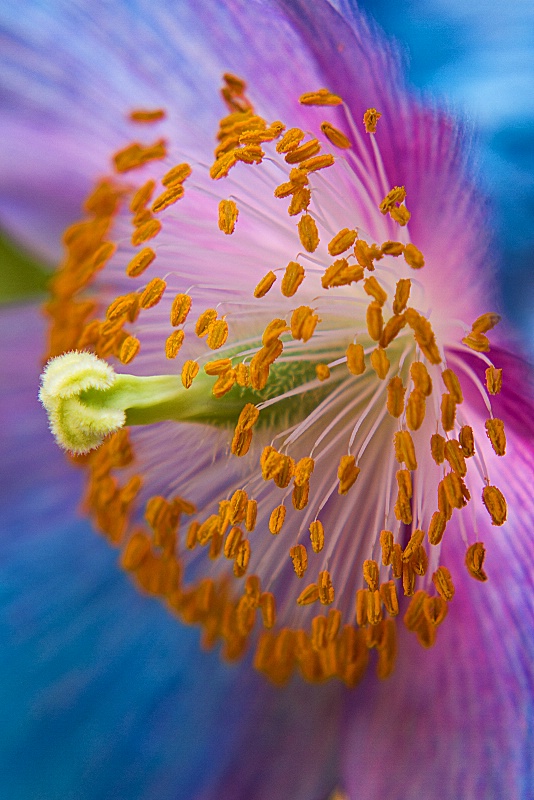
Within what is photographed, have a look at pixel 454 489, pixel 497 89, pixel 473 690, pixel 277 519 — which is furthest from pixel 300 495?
pixel 497 89

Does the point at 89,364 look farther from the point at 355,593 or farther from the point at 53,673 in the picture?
the point at 53,673

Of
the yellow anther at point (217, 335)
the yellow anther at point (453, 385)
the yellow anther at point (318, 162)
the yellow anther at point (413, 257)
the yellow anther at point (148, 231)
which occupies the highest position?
the yellow anther at point (148, 231)

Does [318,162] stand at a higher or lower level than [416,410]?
higher

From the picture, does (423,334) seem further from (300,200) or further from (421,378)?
(300,200)

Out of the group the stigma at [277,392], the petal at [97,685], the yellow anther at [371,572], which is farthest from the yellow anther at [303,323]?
the petal at [97,685]

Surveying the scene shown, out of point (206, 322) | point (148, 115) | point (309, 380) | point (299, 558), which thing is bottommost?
point (299, 558)

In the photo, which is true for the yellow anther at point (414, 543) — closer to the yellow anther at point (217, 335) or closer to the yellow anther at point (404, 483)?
Answer: the yellow anther at point (404, 483)
